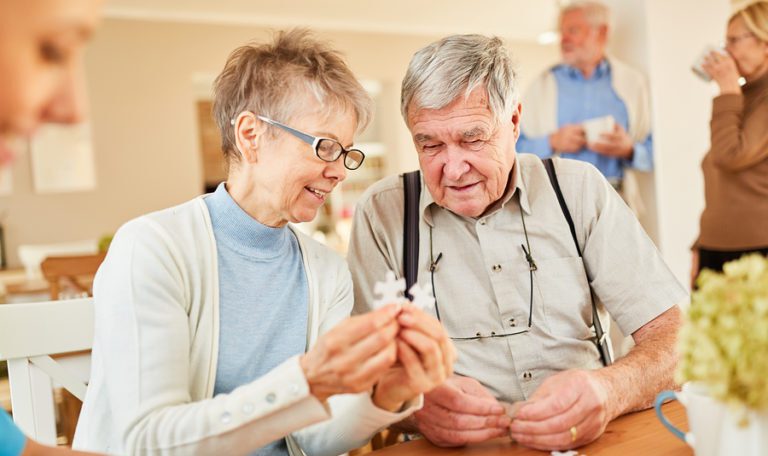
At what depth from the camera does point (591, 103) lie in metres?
3.67

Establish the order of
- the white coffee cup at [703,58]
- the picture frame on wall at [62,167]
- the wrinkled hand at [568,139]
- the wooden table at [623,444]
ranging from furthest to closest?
the picture frame on wall at [62,167]
the wrinkled hand at [568,139]
the white coffee cup at [703,58]
the wooden table at [623,444]

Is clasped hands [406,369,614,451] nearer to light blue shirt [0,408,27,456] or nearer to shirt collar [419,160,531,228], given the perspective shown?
shirt collar [419,160,531,228]

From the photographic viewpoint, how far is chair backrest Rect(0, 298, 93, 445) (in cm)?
139

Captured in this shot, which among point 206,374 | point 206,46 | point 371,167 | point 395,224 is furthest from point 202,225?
point 371,167

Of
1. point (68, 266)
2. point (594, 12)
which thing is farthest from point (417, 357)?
point (594, 12)

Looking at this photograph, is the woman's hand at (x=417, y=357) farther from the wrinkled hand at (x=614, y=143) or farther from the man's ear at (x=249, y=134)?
the wrinkled hand at (x=614, y=143)

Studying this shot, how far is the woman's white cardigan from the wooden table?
11 centimetres

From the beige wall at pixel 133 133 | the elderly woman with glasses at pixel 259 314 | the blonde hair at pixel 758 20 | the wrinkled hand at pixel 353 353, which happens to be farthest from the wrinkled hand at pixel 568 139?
the beige wall at pixel 133 133

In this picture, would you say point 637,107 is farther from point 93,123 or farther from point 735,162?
point 93,123

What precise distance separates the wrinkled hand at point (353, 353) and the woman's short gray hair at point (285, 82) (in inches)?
19.3

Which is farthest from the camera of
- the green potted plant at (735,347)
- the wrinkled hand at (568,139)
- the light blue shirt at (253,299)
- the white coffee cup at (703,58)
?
the wrinkled hand at (568,139)

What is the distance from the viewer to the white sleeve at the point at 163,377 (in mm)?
1014

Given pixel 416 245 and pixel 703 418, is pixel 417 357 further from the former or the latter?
pixel 416 245

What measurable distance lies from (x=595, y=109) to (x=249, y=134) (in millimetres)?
2698
